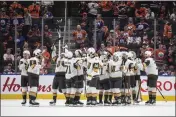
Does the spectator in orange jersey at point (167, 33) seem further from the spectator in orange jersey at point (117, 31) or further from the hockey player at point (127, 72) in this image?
the hockey player at point (127, 72)

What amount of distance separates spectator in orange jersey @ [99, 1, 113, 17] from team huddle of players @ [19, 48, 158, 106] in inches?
167

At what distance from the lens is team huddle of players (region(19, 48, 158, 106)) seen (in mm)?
15961

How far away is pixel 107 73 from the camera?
54.6 feet

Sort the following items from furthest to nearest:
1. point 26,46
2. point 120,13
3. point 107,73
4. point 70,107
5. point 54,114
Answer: point 120,13
point 26,46
point 107,73
point 70,107
point 54,114

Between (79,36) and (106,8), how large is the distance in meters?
2.45

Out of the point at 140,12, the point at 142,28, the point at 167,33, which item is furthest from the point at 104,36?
the point at 140,12

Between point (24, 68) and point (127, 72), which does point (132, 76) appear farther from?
point (24, 68)

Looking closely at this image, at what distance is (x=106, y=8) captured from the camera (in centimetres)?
2128

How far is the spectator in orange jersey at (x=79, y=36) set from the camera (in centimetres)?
1906

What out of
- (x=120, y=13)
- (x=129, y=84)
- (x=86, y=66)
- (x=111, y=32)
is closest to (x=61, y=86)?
(x=86, y=66)

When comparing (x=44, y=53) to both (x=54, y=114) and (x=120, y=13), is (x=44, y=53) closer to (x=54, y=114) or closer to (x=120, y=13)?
(x=120, y=13)

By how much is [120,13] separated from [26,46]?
411 cm

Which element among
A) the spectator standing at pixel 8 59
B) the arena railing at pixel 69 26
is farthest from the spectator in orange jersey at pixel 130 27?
the spectator standing at pixel 8 59

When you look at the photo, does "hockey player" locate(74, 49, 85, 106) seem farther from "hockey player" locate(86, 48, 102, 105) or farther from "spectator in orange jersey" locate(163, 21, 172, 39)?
"spectator in orange jersey" locate(163, 21, 172, 39)
